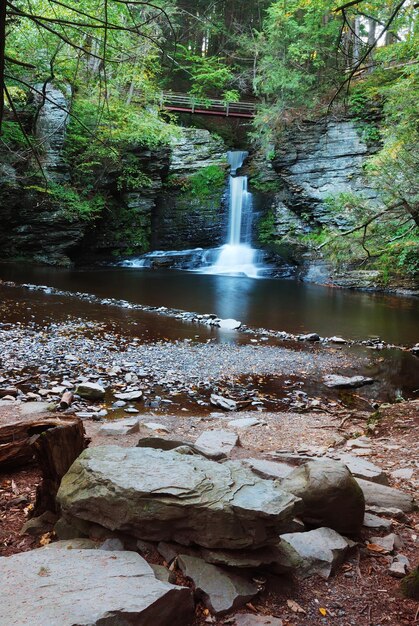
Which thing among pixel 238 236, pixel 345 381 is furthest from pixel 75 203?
pixel 345 381

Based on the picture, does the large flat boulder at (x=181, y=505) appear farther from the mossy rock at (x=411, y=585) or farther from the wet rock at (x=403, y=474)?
the wet rock at (x=403, y=474)

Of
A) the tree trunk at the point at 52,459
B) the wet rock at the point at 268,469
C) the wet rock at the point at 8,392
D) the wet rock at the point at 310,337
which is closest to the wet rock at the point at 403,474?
the wet rock at the point at 268,469

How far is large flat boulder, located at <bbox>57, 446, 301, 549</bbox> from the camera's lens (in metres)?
1.99

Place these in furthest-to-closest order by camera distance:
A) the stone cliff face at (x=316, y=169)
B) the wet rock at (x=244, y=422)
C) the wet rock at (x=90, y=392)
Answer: the stone cliff face at (x=316, y=169)
the wet rock at (x=90, y=392)
the wet rock at (x=244, y=422)

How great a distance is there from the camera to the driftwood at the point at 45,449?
8.34 feet

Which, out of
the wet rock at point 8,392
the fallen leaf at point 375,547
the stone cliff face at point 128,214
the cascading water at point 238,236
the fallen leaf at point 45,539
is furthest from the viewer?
the cascading water at point 238,236

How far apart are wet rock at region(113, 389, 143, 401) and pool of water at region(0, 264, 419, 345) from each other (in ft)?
17.1

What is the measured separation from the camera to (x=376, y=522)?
2.67 m

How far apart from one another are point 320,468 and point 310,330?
9.67 metres

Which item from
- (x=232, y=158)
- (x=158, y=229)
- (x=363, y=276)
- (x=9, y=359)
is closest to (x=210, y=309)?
(x=9, y=359)

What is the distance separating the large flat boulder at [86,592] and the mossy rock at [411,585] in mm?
994

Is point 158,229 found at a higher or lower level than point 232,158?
lower

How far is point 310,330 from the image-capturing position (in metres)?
12.1

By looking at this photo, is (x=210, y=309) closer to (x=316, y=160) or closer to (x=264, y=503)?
(x=264, y=503)
